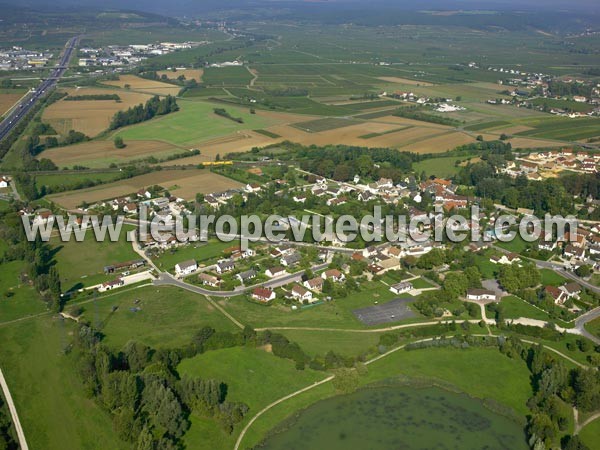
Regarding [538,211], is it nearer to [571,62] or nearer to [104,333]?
[104,333]

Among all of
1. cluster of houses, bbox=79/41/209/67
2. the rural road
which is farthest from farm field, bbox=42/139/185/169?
cluster of houses, bbox=79/41/209/67

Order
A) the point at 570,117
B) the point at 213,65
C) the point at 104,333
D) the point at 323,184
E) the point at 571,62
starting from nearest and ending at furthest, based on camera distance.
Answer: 1. the point at 104,333
2. the point at 323,184
3. the point at 570,117
4. the point at 213,65
5. the point at 571,62

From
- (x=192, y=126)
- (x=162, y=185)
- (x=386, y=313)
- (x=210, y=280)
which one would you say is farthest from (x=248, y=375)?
(x=192, y=126)

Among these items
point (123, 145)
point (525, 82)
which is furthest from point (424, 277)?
Answer: point (525, 82)

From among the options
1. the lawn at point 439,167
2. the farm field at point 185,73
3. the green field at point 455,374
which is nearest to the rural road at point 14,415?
the green field at point 455,374

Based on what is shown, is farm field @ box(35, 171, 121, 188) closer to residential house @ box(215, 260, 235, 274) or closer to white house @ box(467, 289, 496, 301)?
residential house @ box(215, 260, 235, 274)

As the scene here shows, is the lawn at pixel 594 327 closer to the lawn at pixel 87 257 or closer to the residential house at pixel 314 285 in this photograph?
the residential house at pixel 314 285
